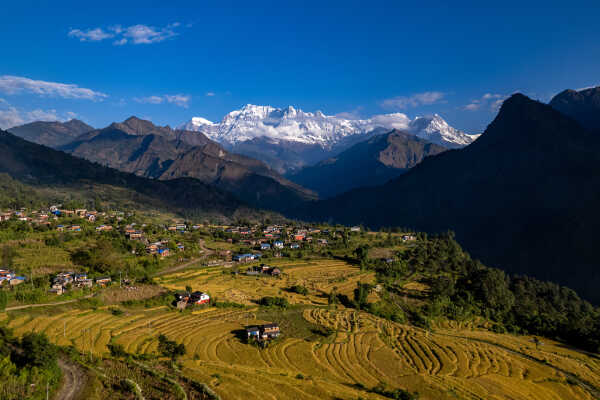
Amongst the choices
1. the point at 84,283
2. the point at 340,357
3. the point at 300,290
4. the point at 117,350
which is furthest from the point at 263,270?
the point at 117,350

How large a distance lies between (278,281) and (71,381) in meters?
47.1

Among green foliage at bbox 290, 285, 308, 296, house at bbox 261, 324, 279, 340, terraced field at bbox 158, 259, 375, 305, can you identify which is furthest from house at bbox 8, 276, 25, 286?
green foliage at bbox 290, 285, 308, 296

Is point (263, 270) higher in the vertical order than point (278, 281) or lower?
higher

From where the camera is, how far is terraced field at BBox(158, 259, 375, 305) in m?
66.9

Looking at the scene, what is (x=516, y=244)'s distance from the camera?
539 ft

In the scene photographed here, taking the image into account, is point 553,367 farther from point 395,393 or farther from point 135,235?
point 135,235

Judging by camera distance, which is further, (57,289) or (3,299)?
(57,289)

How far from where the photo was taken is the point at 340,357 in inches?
1768

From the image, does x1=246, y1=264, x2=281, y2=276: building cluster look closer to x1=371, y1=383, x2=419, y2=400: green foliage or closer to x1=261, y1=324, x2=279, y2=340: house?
x1=261, y1=324, x2=279, y2=340: house

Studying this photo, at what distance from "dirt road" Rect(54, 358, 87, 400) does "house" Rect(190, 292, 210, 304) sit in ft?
82.3

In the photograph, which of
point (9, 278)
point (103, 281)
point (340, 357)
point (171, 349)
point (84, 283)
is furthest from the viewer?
point (103, 281)

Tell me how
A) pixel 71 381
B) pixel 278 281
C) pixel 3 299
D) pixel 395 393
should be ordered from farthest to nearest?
pixel 278 281 → pixel 3 299 → pixel 395 393 → pixel 71 381

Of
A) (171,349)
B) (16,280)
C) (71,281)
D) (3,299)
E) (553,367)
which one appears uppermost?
(16,280)

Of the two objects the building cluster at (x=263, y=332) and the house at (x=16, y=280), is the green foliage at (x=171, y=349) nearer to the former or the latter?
the building cluster at (x=263, y=332)
